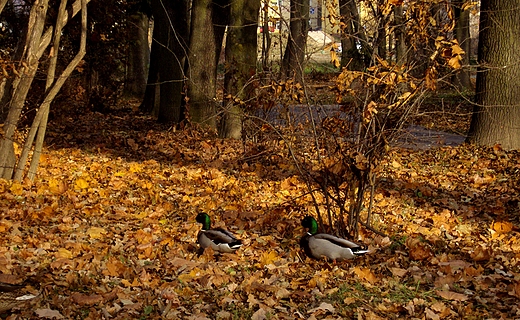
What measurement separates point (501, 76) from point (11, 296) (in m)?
9.29

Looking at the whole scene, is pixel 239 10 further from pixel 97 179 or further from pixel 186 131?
pixel 97 179

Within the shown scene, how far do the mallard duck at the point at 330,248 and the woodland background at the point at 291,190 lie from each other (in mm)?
111

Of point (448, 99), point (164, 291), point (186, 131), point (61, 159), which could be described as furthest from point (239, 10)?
point (448, 99)

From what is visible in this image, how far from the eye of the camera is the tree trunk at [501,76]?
11.7m

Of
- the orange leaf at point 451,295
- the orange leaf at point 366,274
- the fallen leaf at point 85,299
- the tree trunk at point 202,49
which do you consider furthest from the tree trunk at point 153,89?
the orange leaf at point 451,295

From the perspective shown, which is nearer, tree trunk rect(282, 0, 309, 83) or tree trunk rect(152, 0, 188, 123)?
tree trunk rect(282, 0, 309, 83)

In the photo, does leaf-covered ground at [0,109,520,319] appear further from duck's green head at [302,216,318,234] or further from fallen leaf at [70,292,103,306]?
duck's green head at [302,216,318,234]

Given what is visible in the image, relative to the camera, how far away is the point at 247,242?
7.35m

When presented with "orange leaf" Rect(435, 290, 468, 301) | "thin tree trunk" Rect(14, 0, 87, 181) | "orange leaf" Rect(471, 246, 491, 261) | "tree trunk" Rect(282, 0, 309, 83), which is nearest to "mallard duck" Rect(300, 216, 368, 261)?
"orange leaf" Rect(435, 290, 468, 301)

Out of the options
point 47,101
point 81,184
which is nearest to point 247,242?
point 81,184

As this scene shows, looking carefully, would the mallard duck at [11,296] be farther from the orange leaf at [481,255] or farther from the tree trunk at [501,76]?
the tree trunk at [501,76]

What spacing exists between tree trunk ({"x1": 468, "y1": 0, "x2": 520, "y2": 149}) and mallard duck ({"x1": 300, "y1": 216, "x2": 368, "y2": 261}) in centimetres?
622

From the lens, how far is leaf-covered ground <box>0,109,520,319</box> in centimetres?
554

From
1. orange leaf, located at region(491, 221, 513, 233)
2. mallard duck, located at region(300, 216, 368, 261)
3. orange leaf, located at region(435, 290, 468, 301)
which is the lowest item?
orange leaf, located at region(435, 290, 468, 301)
